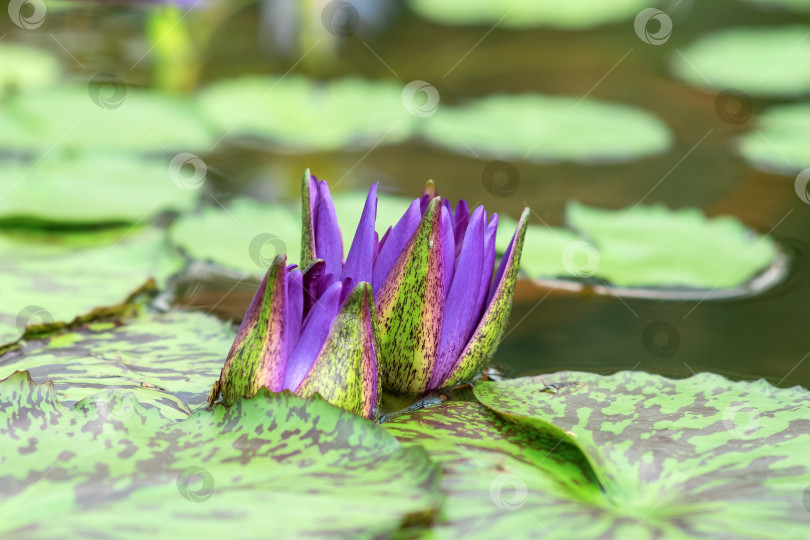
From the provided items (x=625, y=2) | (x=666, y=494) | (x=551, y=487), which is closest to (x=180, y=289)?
(x=551, y=487)

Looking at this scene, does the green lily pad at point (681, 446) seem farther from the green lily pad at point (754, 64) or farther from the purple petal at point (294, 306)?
the green lily pad at point (754, 64)

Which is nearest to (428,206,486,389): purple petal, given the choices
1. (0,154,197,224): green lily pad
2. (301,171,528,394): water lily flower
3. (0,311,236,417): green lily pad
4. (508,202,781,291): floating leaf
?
(301,171,528,394): water lily flower

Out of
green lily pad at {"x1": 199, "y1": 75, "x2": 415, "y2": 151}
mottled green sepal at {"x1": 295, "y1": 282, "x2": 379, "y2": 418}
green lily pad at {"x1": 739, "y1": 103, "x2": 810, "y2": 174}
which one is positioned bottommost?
mottled green sepal at {"x1": 295, "y1": 282, "x2": 379, "y2": 418}

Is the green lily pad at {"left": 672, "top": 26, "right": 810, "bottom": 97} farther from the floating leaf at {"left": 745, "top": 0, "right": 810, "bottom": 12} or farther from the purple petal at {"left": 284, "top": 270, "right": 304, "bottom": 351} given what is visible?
the purple petal at {"left": 284, "top": 270, "right": 304, "bottom": 351}

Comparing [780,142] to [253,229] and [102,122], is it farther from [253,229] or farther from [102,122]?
[102,122]

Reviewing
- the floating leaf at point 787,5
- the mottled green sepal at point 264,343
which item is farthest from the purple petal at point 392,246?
the floating leaf at point 787,5

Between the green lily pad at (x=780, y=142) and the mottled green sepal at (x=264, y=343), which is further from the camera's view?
the green lily pad at (x=780, y=142)

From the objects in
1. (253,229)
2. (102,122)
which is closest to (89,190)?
(253,229)
